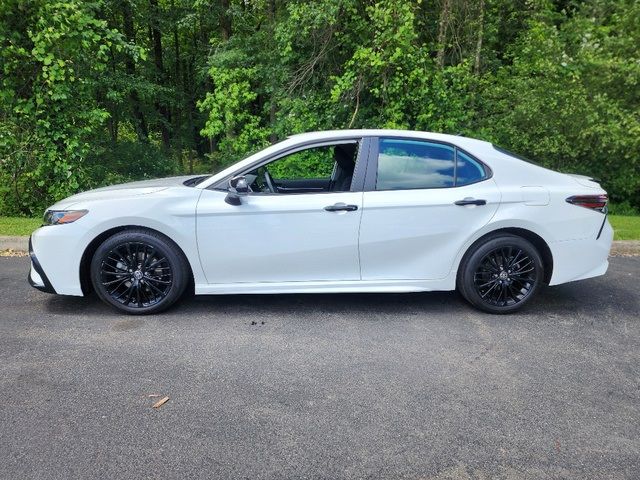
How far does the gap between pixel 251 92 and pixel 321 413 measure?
29.0 ft

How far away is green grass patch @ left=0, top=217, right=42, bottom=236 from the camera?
712 centimetres

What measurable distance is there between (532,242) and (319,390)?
2.51 meters

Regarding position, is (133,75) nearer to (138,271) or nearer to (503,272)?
(138,271)

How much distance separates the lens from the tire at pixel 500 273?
4.46 meters

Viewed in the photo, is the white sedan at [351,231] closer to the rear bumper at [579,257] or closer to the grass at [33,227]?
the rear bumper at [579,257]

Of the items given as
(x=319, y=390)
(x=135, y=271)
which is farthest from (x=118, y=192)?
(x=319, y=390)

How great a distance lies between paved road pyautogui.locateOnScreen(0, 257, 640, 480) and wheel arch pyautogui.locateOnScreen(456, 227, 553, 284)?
0.41 metres

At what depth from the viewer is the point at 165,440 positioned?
8.79 feet

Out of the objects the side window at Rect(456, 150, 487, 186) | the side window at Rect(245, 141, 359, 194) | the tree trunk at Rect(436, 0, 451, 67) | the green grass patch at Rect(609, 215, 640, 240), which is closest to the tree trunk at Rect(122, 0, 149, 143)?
the tree trunk at Rect(436, 0, 451, 67)

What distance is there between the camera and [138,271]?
14.3 ft

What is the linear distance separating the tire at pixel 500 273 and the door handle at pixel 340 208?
1.12 m

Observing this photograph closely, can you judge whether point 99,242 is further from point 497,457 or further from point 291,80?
point 291,80

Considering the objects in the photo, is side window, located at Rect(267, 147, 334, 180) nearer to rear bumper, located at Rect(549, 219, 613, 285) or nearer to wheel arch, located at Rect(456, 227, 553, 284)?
wheel arch, located at Rect(456, 227, 553, 284)

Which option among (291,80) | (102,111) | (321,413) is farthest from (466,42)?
(321,413)
